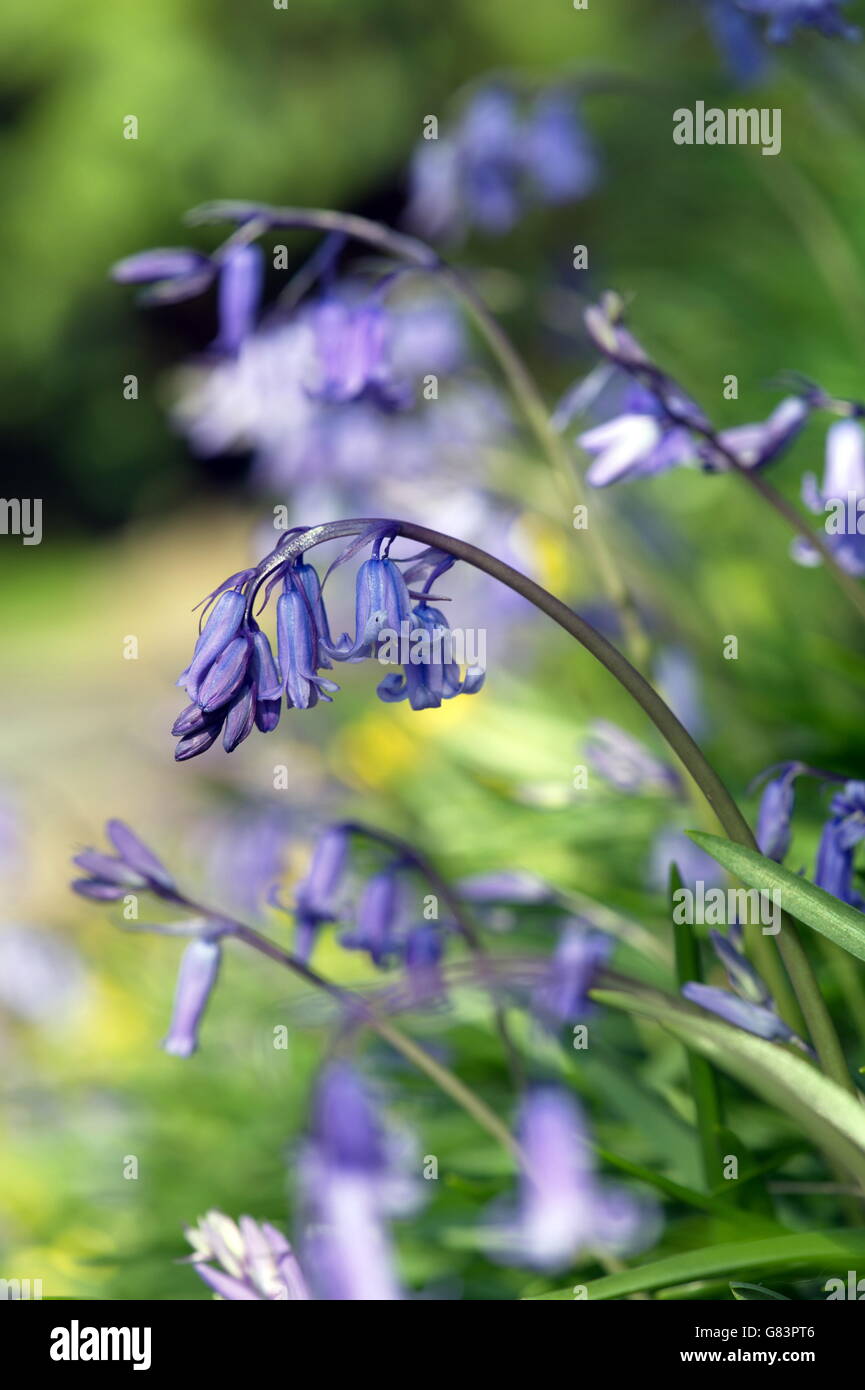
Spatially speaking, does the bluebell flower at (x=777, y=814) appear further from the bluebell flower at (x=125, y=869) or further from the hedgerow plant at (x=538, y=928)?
the bluebell flower at (x=125, y=869)

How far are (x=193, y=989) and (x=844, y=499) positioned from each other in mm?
805

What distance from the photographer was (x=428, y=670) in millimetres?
950

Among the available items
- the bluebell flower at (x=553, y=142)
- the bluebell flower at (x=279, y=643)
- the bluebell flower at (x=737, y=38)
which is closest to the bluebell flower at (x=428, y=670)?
the bluebell flower at (x=279, y=643)

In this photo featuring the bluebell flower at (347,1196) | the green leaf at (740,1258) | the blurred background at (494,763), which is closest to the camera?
the bluebell flower at (347,1196)

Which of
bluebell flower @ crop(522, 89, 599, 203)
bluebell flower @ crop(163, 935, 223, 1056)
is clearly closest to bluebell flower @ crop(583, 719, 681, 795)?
bluebell flower @ crop(163, 935, 223, 1056)

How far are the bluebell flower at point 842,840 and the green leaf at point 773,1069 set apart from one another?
6.9 inches

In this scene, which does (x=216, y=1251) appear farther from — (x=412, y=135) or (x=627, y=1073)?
(x=412, y=135)

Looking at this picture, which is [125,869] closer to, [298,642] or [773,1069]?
[298,642]

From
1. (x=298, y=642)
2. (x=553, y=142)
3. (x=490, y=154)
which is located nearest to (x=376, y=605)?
(x=298, y=642)

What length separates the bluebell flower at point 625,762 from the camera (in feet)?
5.16

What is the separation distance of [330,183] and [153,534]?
2931mm

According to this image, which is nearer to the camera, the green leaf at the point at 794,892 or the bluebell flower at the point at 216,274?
the green leaf at the point at 794,892

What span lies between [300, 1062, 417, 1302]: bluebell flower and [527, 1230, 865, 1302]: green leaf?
269 mm

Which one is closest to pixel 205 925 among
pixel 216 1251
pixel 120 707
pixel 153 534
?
pixel 216 1251
